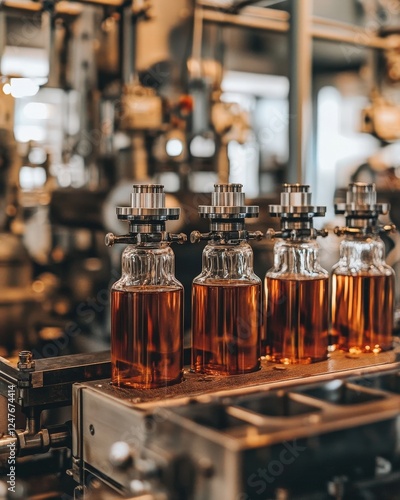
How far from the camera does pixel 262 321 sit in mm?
1292

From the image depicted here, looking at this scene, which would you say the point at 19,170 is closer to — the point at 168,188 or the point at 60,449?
the point at 168,188

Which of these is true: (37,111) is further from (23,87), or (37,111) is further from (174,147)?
(174,147)

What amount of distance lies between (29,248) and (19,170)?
0.65 ft

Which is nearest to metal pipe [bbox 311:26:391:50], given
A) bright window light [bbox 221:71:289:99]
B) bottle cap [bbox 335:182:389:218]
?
bright window light [bbox 221:71:289:99]

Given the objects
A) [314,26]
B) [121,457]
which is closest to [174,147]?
[314,26]

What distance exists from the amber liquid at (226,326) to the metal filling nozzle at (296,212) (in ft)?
0.44

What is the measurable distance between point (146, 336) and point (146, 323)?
19 millimetres

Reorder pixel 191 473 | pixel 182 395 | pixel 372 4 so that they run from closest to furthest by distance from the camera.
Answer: pixel 191 473 → pixel 182 395 → pixel 372 4

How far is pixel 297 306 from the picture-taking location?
121 centimetres

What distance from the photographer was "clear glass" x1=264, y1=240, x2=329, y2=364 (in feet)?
3.96

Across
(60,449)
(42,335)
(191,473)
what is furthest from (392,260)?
(191,473)

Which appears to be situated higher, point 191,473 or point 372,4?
point 372,4

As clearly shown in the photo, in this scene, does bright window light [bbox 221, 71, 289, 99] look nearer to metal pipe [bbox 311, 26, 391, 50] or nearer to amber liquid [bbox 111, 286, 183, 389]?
metal pipe [bbox 311, 26, 391, 50]

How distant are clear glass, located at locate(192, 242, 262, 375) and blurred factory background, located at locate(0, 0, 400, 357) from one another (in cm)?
72
